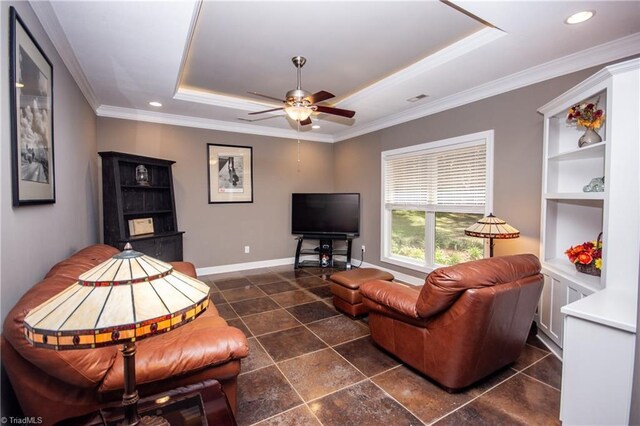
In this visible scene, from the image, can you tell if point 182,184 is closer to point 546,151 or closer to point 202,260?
point 202,260

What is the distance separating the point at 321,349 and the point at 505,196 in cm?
267

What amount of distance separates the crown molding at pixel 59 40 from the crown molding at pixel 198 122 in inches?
35.0

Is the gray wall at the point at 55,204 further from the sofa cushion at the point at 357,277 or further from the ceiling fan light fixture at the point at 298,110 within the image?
the sofa cushion at the point at 357,277

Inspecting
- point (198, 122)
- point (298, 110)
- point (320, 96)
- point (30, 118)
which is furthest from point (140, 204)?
point (320, 96)

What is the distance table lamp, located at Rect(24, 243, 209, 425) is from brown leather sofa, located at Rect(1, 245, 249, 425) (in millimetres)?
431

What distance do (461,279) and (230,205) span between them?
4.36 metres

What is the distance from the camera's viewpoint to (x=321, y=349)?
2.69m

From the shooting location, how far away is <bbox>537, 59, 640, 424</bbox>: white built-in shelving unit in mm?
1534

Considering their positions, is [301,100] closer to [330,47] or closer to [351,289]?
[330,47]

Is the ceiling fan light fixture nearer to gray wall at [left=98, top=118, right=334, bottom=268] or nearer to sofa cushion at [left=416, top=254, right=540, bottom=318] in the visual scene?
sofa cushion at [left=416, top=254, right=540, bottom=318]

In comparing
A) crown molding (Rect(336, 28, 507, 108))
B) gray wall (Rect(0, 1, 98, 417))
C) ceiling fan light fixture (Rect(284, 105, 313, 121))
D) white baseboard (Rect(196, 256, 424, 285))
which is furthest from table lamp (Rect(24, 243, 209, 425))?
white baseboard (Rect(196, 256, 424, 285))

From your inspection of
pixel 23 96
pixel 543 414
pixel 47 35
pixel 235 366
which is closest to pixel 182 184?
pixel 47 35

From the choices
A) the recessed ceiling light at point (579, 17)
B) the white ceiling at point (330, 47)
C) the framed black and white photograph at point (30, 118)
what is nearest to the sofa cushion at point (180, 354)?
the framed black and white photograph at point (30, 118)

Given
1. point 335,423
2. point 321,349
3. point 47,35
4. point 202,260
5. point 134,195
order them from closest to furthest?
point 335,423, point 47,35, point 321,349, point 134,195, point 202,260
